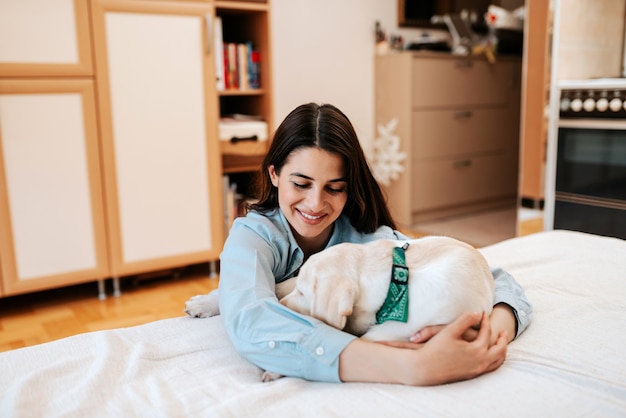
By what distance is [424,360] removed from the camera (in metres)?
0.93

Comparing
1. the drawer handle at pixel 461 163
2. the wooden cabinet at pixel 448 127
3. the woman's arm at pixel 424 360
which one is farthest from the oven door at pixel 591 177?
the woman's arm at pixel 424 360

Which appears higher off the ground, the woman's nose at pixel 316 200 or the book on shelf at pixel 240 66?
the book on shelf at pixel 240 66

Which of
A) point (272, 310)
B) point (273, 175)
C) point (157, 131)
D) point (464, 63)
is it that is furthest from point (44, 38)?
point (464, 63)

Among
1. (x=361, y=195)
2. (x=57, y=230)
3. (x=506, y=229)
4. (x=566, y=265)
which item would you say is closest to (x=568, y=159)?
(x=506, y=229)

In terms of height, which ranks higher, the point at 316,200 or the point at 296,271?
the point at 316,200

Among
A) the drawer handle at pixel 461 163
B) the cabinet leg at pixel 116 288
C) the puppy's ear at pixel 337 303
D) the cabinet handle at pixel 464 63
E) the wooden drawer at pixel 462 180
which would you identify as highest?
the cabinet handle at pixel 464 63

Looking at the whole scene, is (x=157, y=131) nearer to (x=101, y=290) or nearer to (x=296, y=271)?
(x=101, y=290)

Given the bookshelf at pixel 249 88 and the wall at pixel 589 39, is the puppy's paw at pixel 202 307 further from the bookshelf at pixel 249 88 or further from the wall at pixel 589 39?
the wall at pixel 589 39

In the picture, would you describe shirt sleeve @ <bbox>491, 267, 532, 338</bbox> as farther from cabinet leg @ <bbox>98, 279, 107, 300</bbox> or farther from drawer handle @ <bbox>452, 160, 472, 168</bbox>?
drawer handle @ <bbox>452, 160, 472, 168</bbox>

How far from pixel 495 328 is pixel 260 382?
0.44m

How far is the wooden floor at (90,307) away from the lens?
233 cm

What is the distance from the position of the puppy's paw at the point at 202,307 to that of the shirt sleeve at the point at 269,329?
0.19 meters

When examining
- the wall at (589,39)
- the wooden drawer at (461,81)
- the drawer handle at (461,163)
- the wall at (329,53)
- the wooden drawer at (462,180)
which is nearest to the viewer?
the wall at (589,39)

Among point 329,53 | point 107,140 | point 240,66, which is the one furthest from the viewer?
point 329,53
